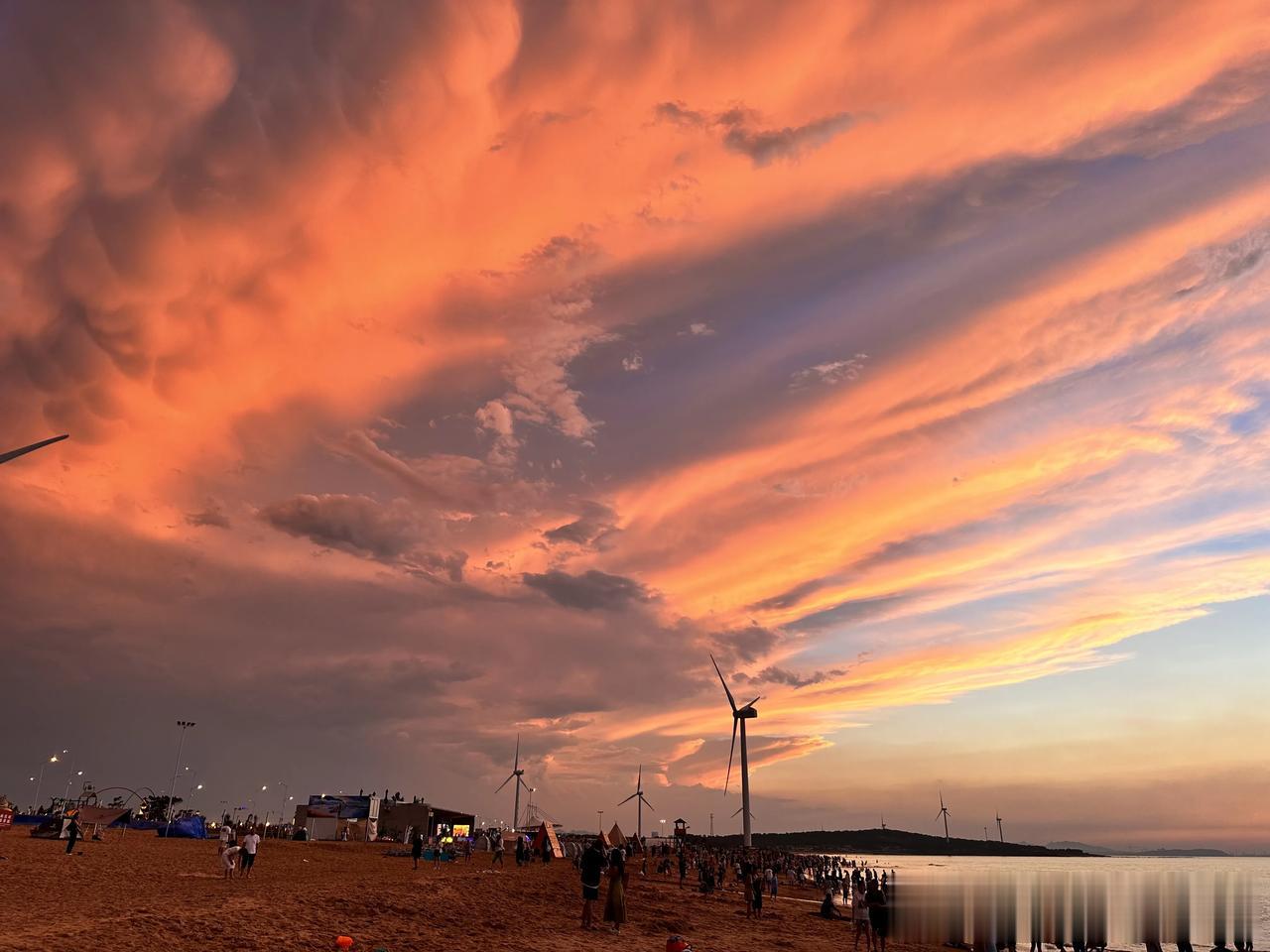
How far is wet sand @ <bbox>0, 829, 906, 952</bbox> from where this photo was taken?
969 inches

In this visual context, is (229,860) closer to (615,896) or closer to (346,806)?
(615,896)

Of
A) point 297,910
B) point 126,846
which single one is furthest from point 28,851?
point 297,910

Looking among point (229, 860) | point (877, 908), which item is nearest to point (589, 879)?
point (877, 908)

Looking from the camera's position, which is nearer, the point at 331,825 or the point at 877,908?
the point at 877,908

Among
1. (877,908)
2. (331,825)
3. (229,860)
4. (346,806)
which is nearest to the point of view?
(877,908)

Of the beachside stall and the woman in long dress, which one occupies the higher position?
the woman in long dress

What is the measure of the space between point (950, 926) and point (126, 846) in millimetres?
73756

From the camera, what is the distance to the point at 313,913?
1192 inches

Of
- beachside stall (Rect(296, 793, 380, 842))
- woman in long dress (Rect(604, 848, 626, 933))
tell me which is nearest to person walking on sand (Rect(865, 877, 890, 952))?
woman in long dress (Rect(604, 848, 626, 933))

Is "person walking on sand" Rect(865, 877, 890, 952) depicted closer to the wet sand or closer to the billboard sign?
the wet sand

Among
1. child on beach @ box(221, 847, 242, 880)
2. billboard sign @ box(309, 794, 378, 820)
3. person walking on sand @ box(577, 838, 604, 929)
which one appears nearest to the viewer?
person walking on sand @ box(577, 838, 604, 929)

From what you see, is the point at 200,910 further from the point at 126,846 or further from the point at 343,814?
the point at 343,814

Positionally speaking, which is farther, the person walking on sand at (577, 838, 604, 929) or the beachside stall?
the beachside stall

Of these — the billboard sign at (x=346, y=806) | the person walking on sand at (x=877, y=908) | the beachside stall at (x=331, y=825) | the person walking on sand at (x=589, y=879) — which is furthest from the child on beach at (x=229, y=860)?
the billboard sign at (x=346, y=806)
